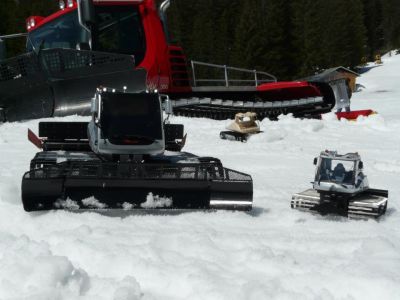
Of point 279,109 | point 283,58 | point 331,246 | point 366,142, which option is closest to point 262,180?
point 331,246

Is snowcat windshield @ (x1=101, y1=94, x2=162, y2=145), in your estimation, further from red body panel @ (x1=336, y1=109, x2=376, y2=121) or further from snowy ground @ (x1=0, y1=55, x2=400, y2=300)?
red body panel @ (x1=336, y1=109, x2=376, y2=121)

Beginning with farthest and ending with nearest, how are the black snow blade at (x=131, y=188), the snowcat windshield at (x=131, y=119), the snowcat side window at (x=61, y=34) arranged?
1. the snowcat side window at (x=61, y=34)
2. the snowcat windshield at (x=131, y=119)
3. the black snow blade at (x=131, y=188)

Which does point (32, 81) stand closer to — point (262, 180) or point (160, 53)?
point (160, 53)

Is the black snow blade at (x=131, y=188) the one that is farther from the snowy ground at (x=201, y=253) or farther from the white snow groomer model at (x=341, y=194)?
the white snow groomer model at (x=341, y=194)

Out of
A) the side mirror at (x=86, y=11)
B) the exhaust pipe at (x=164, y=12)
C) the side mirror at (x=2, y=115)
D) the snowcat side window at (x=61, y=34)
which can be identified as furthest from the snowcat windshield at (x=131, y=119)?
the side mirror at (x=2, y=115)

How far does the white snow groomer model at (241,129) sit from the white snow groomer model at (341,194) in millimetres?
5772

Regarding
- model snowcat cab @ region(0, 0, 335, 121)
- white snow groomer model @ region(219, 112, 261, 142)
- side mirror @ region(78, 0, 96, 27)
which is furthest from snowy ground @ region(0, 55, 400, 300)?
model snowcat cab @ region(0, 0, 335, 121)

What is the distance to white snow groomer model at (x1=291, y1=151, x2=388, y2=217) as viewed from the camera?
554 centimetres

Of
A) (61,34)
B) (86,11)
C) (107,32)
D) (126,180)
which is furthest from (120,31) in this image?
(126,180)

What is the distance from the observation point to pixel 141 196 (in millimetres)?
5523

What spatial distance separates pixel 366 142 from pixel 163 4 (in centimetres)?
548

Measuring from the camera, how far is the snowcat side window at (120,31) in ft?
40.9

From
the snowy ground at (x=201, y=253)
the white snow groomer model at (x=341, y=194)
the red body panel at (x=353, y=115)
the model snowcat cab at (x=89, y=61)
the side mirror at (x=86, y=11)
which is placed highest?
the side mirror at (x=86, y=11)

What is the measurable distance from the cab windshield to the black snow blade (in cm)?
733
